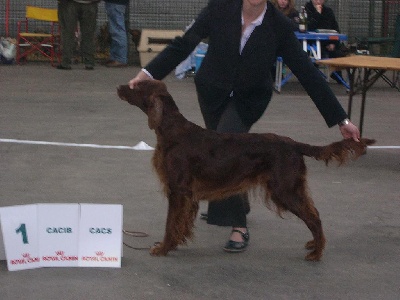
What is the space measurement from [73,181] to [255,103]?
1.94 meters

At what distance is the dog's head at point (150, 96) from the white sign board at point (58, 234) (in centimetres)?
66

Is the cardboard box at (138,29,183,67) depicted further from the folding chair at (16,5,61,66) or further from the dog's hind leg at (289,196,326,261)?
the dog's hind leg at (289,196,326,261)

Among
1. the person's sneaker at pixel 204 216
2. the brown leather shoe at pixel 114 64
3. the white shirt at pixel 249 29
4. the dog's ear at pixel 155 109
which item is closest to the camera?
the dog's ear at pixel 155 109

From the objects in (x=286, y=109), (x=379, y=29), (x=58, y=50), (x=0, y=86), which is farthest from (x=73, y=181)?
(x=379, y=29)

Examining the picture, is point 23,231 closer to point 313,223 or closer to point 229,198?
point 229,198

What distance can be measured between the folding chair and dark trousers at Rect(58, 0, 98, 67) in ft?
2.29

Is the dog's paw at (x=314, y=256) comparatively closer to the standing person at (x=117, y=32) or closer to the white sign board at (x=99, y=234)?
the white sign board at (x=99, y=234)

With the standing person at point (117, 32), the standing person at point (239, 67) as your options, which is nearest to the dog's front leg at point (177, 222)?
the standing person at point (239, 67)

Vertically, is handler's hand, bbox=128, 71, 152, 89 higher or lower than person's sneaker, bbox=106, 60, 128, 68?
higher

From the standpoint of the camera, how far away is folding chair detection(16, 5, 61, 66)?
1473cm

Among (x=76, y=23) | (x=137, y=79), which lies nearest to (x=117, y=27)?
(x=76, y=23)

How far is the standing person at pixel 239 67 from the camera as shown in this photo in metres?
5.02

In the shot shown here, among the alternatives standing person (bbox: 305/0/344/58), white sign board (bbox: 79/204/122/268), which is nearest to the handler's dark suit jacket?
white sign board (bbox: 79/204/122/268)

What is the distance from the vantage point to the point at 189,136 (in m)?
4.75
